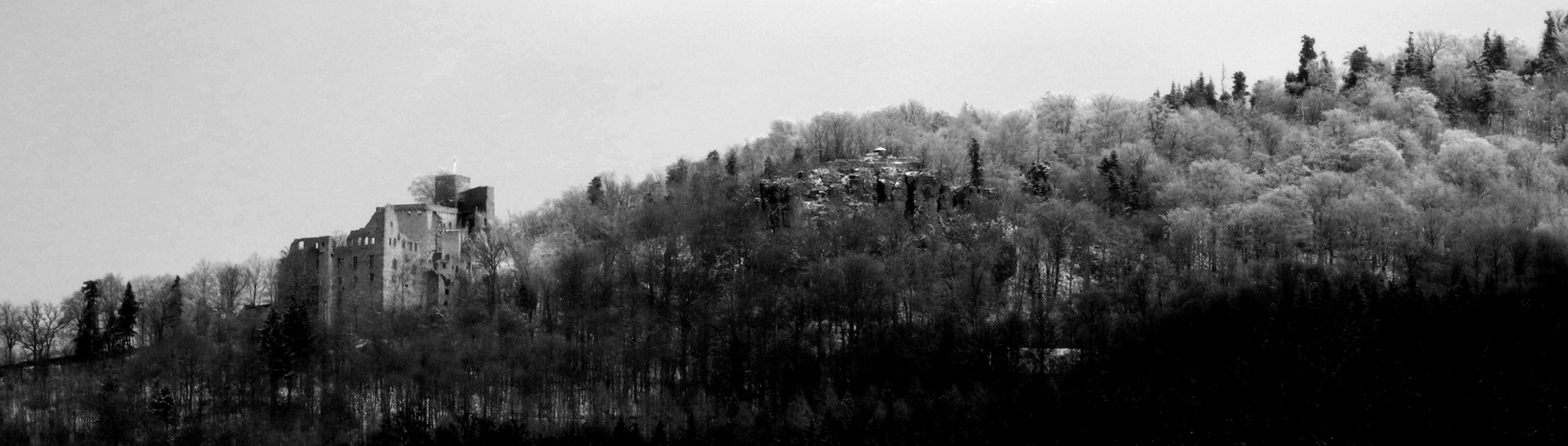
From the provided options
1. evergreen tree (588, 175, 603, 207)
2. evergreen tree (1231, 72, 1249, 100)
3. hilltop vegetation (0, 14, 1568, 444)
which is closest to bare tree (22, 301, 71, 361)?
hilltop vegetation (0, 14, 1568, 444)

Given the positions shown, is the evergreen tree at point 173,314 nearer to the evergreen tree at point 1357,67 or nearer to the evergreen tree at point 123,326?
the evergreen tree at point 123,326

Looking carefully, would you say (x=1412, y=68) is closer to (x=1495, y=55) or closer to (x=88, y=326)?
(x=1495, y=55)

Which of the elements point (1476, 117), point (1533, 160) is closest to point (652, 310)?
point (1533, 160)

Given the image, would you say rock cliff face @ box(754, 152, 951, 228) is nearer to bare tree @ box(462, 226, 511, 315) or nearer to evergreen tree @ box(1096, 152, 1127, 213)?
evergreen tree @ box(1096, 152, 1127, 213)

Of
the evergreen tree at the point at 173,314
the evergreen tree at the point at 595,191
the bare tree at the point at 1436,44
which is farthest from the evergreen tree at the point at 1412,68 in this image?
the evergreen tree at the point at 173,314

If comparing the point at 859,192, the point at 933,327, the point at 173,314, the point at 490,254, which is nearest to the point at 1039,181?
the point at 859,192
